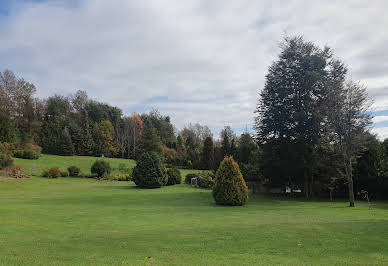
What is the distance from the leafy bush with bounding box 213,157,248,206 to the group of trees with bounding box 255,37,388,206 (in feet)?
22.3

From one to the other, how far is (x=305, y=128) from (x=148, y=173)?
45.3ft

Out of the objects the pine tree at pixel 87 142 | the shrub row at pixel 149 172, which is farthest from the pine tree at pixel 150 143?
the shrub row at pixel 149 172

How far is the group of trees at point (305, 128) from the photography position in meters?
20.7

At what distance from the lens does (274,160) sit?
2297cm

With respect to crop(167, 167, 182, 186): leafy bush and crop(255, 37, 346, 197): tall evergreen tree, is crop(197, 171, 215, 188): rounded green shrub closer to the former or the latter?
crop(167, 167, 182, 186): leafy bush

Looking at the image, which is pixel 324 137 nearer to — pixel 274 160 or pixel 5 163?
pixel 274 160

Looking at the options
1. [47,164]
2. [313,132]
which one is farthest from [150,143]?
[313,132]

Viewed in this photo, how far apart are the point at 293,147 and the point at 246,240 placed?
16.3 meters

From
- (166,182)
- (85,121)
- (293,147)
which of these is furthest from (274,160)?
(85,121)

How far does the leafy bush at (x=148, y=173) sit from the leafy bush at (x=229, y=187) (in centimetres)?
1009

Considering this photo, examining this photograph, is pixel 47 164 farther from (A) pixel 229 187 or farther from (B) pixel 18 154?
(A) pixel 229 187

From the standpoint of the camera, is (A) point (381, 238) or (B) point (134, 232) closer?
(A) point (381, 238)

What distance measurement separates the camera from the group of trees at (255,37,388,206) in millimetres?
20672

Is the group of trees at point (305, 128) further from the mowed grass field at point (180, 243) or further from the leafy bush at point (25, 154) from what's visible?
the leafy bush at point (25, 154)
